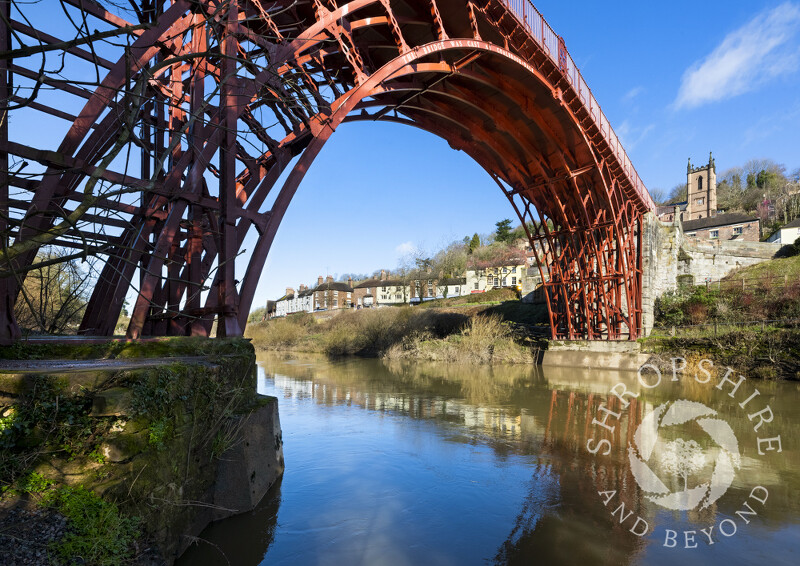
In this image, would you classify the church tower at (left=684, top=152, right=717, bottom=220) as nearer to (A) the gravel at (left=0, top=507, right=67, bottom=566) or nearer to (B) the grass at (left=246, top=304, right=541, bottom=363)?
(B) the grass at (left=246, top=304, right=541, bottom=363)

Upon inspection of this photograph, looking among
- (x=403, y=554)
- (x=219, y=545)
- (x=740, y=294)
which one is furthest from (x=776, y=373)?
(x=219, y=545)

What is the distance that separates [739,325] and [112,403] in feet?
67.6

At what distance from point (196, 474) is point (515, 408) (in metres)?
8.60

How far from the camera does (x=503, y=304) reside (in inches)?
1366

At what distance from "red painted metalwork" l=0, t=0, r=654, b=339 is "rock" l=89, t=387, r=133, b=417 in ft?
2.50

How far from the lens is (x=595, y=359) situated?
65.5 ft

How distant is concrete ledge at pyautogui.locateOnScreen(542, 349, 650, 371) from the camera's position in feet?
62.7

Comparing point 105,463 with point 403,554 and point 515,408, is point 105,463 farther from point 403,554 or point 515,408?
point 515,408

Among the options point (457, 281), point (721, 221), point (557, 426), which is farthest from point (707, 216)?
point (557, 426)

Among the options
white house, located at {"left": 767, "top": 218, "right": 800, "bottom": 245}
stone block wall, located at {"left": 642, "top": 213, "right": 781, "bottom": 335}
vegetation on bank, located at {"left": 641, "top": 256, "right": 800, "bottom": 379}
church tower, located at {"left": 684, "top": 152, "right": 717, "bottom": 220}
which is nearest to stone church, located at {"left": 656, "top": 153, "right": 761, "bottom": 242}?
church tower, located at {"left": 684, "top": 152, "right": 717, "bottom": 220}

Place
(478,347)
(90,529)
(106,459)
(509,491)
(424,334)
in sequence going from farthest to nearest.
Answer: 1. (424,334)
2. (478,347)
3. (509,491)
4. (106,459)
5. (90,529)

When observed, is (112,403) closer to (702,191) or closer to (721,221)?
(721,221)

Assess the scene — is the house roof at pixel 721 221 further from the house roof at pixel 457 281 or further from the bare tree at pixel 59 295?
the bare tree at pixel 59 295

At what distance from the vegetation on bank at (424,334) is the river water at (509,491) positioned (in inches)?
457
